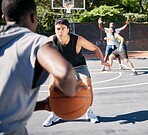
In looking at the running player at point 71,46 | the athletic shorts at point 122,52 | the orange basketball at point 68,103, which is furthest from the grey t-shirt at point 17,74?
the athletic shorts at point 122,52

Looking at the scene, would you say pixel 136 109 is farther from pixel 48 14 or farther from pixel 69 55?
pixel 48 14

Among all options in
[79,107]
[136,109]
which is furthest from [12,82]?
[136,109]

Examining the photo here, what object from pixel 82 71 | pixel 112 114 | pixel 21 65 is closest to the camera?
pixel 21 65

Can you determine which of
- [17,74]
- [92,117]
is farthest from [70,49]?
[17,74]

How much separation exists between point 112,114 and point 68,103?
4.42 m

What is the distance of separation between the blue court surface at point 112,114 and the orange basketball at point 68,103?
3035mm

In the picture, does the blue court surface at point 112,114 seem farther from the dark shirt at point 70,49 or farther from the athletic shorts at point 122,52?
the athletic shorts at point 122,52

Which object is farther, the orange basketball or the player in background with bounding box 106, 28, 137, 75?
the player in background with bounding box 106, 28, 137, 75

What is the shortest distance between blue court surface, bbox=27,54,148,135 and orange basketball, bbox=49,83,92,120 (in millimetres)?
3035

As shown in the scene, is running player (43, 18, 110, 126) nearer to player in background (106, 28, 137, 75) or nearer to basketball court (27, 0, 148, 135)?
basketball court (27, 0, 148, 135)

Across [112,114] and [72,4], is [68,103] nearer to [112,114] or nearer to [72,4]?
[112,114]

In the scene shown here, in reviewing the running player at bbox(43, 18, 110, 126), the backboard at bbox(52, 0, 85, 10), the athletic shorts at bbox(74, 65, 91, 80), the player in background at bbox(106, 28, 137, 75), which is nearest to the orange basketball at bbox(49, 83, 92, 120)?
the running player at bbox(43, 18, 110, 126)

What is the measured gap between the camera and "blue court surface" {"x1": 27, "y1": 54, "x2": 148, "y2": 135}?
18.1 feet

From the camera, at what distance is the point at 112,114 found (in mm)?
6520
